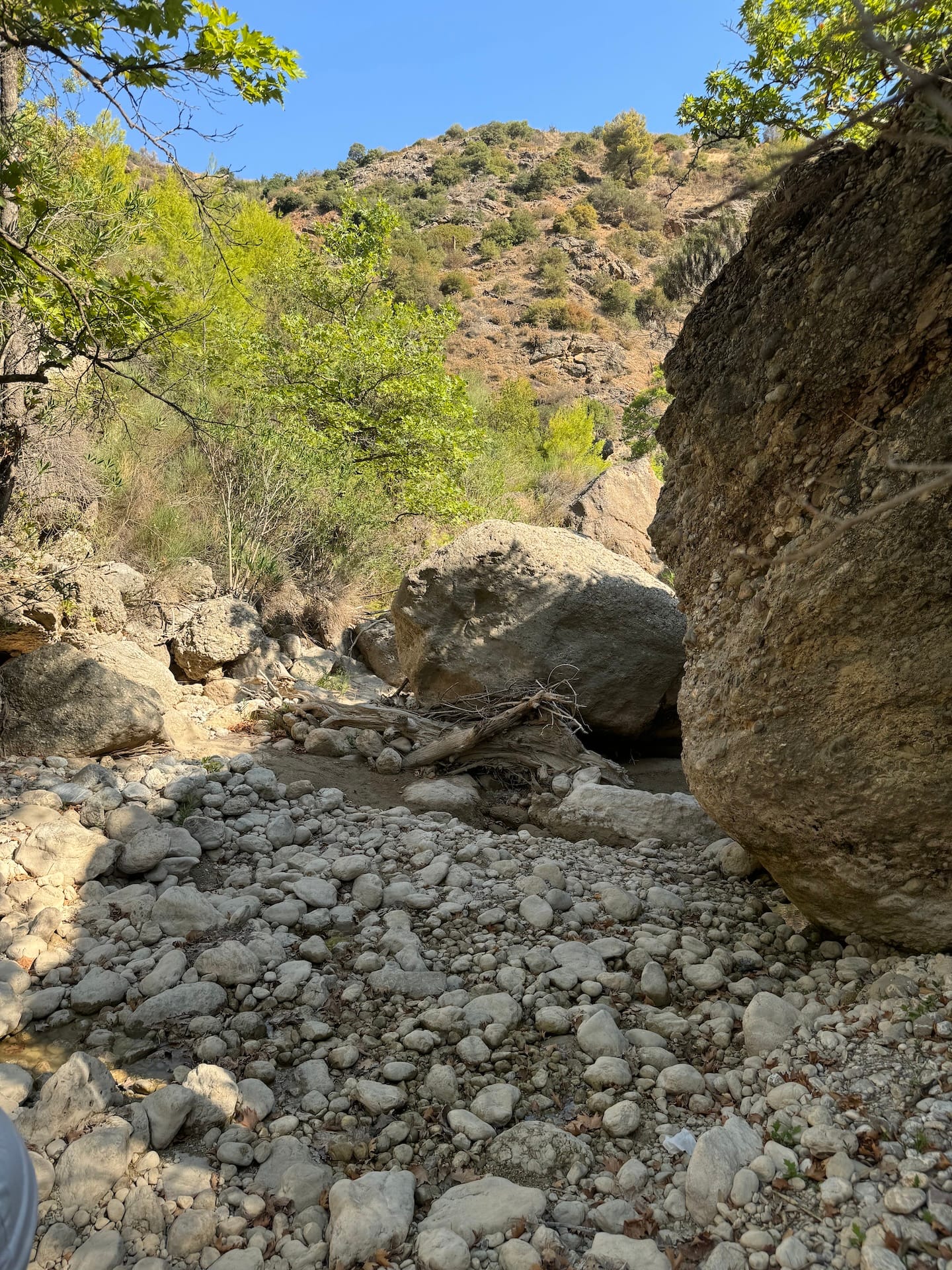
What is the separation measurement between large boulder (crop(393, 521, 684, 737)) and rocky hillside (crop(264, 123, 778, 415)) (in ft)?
61.6

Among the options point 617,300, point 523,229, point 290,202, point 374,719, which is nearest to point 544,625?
point 374,719

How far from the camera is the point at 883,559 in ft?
7.45

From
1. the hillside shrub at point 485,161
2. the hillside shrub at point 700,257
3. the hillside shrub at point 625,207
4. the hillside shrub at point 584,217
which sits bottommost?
the hillside shrub at point 700,257

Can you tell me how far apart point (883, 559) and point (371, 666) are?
277 inches

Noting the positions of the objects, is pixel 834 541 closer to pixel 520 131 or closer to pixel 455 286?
pixel 455 286

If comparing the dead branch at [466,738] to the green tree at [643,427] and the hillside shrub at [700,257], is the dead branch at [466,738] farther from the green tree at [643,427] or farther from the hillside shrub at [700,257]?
the green tree at [643,427]

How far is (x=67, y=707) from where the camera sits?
467 centimetres

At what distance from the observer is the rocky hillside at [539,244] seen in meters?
30.0

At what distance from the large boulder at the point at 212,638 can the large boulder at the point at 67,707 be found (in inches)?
76.1

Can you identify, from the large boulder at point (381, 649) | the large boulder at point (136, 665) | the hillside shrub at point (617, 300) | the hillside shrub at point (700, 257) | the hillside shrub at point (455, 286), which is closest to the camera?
the large boulder at point (136, 665)

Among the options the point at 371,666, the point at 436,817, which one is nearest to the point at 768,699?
the point at 436,817

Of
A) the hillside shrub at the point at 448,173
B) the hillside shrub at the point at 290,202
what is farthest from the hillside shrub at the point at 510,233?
the hillside shrub at the point at 290,202

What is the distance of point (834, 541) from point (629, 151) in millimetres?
47062

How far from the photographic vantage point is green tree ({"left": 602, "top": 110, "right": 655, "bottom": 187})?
40.2 metres
